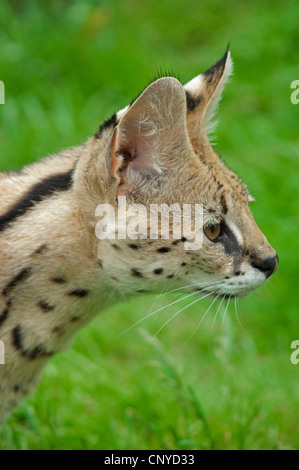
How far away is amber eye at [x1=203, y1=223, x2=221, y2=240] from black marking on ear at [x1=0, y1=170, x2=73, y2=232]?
1.99ft

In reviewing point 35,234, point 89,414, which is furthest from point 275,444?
point 35,234

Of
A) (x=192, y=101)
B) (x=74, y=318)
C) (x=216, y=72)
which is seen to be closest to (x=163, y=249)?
(x=74, y=318)

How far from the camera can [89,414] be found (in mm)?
4422

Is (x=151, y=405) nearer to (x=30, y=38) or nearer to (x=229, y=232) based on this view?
(x=229, y=232)

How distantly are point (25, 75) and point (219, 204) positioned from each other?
424cm

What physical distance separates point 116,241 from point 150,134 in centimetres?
45

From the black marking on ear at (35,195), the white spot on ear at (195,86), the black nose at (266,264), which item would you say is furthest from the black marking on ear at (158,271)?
the white spot on ear at (195,86)

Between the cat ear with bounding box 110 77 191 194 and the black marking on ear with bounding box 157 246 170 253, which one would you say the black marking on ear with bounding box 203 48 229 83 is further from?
the black marking on ear with bounding box 157 246 170 253

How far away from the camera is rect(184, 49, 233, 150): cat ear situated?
3350 millimetres

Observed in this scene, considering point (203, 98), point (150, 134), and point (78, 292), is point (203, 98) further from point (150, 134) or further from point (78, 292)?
point (78, 292)

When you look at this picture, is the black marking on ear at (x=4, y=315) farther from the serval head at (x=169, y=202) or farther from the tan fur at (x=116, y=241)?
the serval head at (x=169, y=202)

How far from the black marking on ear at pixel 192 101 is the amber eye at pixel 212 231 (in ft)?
1.80

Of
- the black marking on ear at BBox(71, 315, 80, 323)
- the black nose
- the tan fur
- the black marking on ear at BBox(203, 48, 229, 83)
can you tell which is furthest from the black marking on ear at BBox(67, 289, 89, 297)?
the black marking on ear at BBox(203, 48, 229, 83)

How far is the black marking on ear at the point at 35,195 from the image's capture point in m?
3.26
